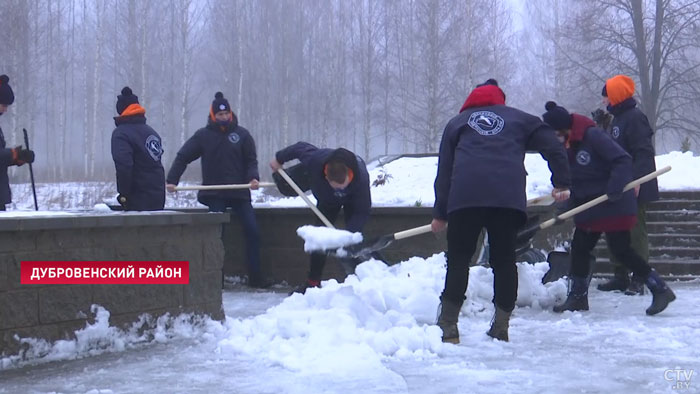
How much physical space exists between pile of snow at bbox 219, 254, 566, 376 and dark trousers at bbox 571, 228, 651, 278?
39cm

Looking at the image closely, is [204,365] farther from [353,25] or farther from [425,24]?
[353,25]

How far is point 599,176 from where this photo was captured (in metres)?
6.69

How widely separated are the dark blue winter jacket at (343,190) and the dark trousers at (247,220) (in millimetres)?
1016

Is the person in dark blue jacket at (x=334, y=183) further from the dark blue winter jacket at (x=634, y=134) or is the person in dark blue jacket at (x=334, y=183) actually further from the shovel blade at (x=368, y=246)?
the dark blue winter jacket at (x=634, y=134)

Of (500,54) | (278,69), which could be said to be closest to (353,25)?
(278,69)

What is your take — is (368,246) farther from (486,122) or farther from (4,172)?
(4,172)

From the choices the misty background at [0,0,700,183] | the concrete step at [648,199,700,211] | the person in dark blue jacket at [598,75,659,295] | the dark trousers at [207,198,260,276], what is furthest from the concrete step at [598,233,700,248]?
the misty background at [0,0,700,183]

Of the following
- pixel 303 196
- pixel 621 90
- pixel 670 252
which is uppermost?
pixel 621 90

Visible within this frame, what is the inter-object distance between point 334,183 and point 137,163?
4.89 feet

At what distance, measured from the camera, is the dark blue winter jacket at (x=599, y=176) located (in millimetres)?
6434

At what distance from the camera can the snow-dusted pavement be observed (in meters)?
4.29

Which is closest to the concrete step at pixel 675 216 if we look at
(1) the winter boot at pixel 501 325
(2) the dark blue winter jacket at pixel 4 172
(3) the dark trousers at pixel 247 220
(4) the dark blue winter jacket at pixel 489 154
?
(3) the dark trousers at pixel 247 220

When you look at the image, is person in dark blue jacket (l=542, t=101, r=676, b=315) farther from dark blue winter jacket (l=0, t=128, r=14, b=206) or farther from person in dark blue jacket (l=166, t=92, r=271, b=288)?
dark blue winter jacket (l=0, t=128, r=14, b=206)

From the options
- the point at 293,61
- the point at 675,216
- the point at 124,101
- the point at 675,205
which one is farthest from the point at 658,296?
the point at 293,61
